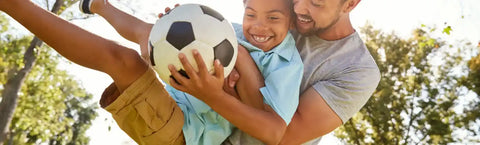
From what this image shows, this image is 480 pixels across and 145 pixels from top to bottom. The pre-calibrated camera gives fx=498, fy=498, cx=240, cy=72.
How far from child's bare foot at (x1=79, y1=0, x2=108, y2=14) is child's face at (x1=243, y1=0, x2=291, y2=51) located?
113 centimetres

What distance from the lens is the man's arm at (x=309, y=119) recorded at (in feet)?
10.8

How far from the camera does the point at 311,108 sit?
3359 mm

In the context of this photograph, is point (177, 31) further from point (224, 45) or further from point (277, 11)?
point (277, 11)

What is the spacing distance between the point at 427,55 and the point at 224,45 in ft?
61.9

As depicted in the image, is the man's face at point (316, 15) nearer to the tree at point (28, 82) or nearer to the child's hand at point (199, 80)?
the child's hand at point (199, 80)

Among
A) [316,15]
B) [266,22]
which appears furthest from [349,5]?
[266,22]

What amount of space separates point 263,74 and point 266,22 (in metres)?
0.36

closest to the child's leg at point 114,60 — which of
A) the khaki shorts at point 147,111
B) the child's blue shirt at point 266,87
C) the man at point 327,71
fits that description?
the khaki shorts at point 147,111

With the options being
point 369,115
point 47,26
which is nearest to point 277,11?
point 47,26

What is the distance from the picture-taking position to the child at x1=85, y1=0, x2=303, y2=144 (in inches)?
113

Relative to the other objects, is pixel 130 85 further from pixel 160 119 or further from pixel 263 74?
pixel 263 74

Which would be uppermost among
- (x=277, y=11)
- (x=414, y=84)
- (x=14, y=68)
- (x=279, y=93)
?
(x=277, y=11)

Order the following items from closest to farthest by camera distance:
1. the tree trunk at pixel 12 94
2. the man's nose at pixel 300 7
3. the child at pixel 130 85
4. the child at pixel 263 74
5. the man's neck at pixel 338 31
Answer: the child at pixel 130 85 → the child at pixel 263 74 → the man's nose at pixel 300 7 → the man's neck at pixel 338 31 → the tree trunk at pixel 12 94

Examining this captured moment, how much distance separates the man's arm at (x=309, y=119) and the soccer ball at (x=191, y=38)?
0.80 m
